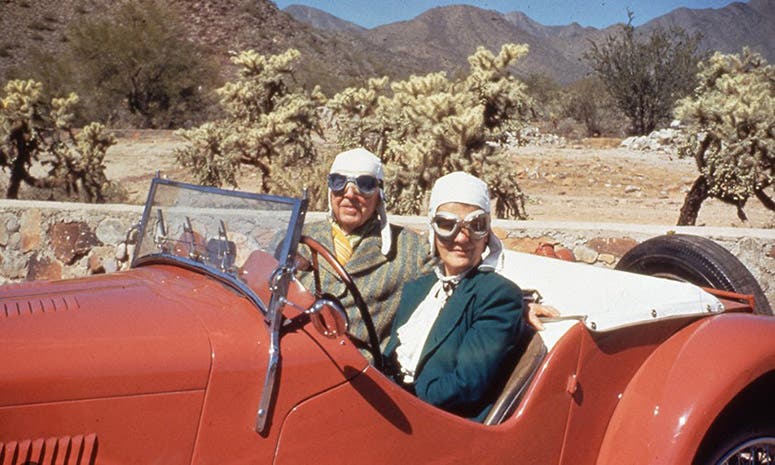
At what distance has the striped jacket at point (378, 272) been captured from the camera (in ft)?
11.0

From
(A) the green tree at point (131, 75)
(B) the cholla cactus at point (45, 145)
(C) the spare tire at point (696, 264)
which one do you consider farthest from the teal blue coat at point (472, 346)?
(A) the green tree at point (131, 75)

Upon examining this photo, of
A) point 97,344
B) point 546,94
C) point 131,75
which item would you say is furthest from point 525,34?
point 97,344

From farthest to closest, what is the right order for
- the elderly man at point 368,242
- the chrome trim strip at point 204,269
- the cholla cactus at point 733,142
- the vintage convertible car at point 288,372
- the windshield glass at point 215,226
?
1. the cholla cactus at point 733,142
2. the elderly man at point 368,242
3. the windshield glass at point 215,226
4. the chrome trim strip at point 204,269
5. the vintage convertible car at point 288,372

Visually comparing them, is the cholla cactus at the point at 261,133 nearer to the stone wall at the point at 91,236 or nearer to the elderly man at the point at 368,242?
the stone wall at the point at 91,236

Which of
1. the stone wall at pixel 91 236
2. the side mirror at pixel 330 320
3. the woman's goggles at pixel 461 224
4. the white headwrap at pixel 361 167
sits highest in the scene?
the white headwrap at pixel 361 167

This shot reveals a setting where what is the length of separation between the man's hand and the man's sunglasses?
1.17 meters

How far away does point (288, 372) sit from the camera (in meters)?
1.90

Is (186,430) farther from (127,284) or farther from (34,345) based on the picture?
(127,284)

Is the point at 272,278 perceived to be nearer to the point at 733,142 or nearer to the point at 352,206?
the point at 352,206

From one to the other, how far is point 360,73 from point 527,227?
121 ft

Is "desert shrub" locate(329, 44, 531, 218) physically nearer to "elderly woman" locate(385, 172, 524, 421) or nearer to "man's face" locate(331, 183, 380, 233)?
"man's face" locate(331, 183, 380, 233)

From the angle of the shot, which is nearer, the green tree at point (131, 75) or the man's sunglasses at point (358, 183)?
the man's sunglasses at point (358, 183)

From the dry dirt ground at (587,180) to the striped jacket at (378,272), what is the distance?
677 centimetres

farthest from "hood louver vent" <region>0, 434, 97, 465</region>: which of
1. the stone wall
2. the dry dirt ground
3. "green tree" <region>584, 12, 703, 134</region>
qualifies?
"green tree" <region>584, 12, 703, 134</region>
